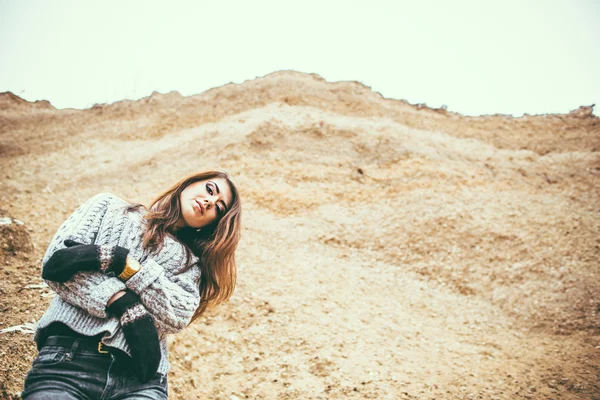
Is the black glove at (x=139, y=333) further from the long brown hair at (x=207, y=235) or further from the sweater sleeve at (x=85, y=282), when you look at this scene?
the long brown hair at (x=207, y=235)

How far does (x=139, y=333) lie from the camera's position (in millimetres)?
2158

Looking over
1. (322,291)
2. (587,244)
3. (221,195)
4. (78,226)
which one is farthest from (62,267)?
(587,244)

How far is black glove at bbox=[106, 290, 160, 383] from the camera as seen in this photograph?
2.13 metres

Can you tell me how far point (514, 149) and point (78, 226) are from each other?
19487 mm

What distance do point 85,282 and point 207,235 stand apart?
0.88m

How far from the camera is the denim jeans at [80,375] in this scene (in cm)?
200

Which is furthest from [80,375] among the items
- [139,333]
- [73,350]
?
[139,333]

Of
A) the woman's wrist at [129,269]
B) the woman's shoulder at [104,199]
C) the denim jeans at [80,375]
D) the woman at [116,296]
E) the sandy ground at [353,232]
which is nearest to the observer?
the denim jeans at [80,375]

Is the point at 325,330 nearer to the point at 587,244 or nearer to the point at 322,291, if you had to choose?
the point at 322,291

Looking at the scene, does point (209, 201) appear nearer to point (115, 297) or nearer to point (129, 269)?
point (129, 269)

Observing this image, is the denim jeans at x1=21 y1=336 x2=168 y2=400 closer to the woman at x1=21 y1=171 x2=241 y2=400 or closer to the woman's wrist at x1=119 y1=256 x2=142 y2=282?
the woman at x1=21 y1=171 x2=241 y2=400

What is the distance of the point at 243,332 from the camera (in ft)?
19.3

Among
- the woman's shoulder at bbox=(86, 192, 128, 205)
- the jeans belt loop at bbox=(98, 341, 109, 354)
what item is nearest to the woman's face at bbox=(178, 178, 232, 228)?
the woman's shoulder at bbox=(86, 192, 128, 205)

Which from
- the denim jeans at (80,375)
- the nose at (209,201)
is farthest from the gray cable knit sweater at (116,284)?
the nose at (209,201)
